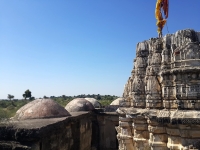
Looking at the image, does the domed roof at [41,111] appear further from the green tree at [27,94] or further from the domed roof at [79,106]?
the green tree at [27,94]

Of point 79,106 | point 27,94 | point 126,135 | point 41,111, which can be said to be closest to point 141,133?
point 126,135

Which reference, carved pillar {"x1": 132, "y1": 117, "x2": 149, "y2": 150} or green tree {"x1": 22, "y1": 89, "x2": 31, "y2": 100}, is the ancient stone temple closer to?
carved pillar {"x1": 132, "y1": 117, "x2": 149, "y2": 150}

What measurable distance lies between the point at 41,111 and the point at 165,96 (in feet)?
18.5

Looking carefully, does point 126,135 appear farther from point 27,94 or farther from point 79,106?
point 27,94

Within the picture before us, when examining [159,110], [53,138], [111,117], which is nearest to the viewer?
[159,110]

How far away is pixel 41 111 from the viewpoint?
9.48m

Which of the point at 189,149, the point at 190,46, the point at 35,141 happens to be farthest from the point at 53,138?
the point at 190,46

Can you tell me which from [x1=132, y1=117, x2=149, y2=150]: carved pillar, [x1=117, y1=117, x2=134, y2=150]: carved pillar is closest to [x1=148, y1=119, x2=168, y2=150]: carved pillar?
[x1=132, y1=117, x2=149, y2=150]: carved pillar

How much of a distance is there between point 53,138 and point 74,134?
2.86 meters

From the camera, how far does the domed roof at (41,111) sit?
930 centimetres

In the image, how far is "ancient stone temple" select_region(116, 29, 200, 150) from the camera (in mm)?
4861

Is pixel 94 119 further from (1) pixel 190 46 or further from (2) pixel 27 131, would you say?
(1) pixel 190 46

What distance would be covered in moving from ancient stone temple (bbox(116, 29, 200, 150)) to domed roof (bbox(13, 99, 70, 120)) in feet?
12.5

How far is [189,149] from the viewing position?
4691 millimetres
